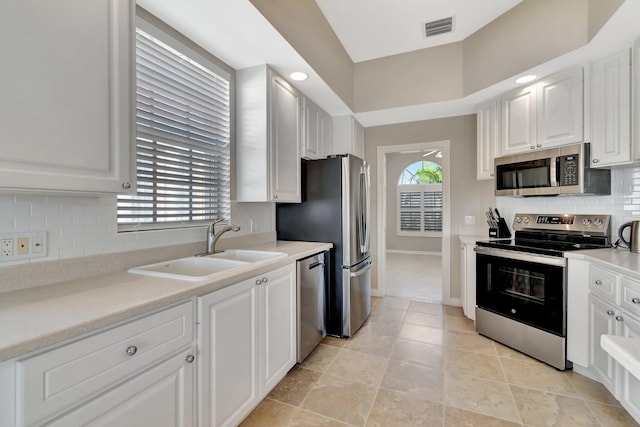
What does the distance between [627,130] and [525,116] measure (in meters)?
0.77

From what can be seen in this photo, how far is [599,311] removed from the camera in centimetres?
199

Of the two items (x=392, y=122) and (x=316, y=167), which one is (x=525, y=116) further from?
(x=316, y=167)

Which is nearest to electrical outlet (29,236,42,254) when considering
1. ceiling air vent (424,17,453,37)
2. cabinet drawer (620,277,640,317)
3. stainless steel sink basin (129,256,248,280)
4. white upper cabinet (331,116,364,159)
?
stainless steel sink basin (129,256,248,280)

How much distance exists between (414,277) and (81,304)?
4997 millimetres

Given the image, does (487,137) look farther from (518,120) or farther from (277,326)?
(277,326)

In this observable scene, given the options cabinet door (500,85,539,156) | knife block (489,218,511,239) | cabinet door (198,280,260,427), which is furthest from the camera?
knife block (489,218,511,239)

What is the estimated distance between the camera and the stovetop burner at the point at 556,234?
243 centimetres

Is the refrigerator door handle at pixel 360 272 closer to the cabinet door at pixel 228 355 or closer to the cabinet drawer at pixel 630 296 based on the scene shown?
the cabinet door at pixel 228 355

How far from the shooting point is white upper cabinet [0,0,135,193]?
0.95 metres

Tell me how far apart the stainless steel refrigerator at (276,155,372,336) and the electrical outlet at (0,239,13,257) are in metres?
2.01

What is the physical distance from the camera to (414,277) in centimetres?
525

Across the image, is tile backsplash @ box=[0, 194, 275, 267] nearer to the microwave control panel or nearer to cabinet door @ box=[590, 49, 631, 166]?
the microwave control panel

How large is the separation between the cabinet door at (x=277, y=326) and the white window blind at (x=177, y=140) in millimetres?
768

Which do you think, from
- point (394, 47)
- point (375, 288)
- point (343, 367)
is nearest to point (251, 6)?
point (394, 47)
